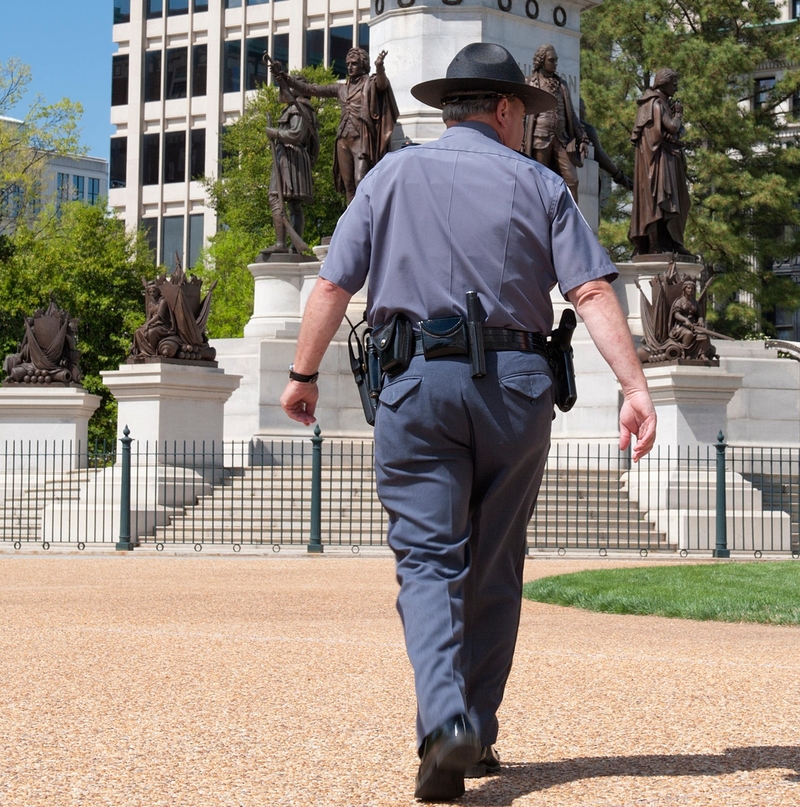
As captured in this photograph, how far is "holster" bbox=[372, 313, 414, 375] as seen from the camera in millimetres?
4465

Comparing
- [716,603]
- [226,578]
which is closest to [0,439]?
[226,578]

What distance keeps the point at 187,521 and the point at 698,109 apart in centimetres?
2705

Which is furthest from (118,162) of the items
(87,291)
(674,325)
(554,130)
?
(674,325)

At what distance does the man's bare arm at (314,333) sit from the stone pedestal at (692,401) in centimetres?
1632

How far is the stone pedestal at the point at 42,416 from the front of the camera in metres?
23.6

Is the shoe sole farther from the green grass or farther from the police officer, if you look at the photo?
the green grass

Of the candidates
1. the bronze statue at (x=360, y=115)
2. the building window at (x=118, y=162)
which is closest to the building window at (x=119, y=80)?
the building window at (x=118, y=162)

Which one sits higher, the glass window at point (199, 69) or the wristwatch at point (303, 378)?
the glass window at point (199, 69)

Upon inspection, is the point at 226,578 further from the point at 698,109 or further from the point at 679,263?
the point at 698,109

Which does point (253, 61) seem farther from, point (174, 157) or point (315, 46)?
point (174, 157)

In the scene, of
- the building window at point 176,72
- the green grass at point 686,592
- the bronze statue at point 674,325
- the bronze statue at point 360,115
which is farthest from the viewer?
the building window at point 176,72

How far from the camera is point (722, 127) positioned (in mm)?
43219

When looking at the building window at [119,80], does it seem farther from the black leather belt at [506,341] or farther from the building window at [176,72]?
the black leather belt at [506,341]

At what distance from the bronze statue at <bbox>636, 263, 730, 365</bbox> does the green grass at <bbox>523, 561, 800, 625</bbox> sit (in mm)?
6698
